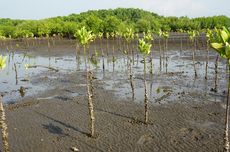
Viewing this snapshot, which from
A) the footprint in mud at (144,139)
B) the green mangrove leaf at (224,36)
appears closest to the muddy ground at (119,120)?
the footprint in mud at (144,139)

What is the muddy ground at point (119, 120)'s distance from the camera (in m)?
→ 19.1

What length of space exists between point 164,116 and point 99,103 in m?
6.48

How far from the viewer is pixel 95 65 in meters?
50.8

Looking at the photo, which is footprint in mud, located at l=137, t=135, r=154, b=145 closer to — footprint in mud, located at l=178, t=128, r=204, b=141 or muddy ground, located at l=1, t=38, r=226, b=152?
muddy ground, located at l=1, t=38, r=226, b=152

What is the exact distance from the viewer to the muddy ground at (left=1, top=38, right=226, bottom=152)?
19.1 metres

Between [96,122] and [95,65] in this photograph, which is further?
[95,65]

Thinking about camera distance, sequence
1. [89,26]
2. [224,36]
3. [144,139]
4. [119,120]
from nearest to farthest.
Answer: [224,36] → [144,139] → [119,120] → [89,26]

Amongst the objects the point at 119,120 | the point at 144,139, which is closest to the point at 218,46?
the point at 144,139

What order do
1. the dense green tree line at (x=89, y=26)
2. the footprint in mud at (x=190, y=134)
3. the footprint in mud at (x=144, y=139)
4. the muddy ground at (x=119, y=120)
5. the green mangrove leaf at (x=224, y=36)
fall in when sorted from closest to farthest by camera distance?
the green mangrove leaf at (x=224, y=36)
the muddy ground at (x=119, y=120)
the footprint in mud at (x=144, y=139)
the footprint in mud at (x=190, y=134)
the dense green tree line at (x=89, y=26)

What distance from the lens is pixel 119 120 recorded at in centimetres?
2334

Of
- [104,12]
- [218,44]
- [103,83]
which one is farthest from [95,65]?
[104,12]

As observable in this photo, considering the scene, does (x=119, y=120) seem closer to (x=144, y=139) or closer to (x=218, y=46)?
(x=144, y=139)

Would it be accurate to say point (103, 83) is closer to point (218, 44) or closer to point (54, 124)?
point (54, 124)

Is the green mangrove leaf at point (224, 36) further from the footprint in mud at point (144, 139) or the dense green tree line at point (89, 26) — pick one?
the dense green tree line at point (89, 26)
